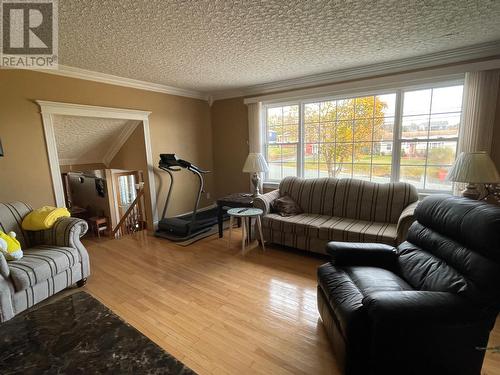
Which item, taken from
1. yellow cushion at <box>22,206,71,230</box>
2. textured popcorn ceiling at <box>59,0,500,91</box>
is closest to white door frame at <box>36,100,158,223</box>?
textured popcorn ceiling at <box>59,0,500,91</box>

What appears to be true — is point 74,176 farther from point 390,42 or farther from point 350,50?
point 390,42

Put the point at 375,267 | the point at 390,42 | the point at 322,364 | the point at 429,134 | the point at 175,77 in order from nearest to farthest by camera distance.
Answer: the point at 322,364
the point at 375,267
the point at 390,42
the point at 429,134
the point at 175,77

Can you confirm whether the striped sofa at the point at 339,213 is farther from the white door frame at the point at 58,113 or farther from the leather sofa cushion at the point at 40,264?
the white door frame at the point at 58,113

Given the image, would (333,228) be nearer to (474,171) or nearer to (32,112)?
(474,171)

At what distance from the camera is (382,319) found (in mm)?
1255

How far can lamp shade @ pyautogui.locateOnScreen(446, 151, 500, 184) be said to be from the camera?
2221 mm

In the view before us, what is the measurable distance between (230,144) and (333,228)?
2.69 meters

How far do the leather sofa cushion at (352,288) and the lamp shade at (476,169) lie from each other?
1255 millimetres

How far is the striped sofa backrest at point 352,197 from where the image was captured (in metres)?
3.02

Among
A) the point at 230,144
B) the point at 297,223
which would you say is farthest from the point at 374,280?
the point at 230,144

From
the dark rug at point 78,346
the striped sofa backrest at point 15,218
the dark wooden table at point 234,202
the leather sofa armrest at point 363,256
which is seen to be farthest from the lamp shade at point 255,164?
the dark rug at point 78,346

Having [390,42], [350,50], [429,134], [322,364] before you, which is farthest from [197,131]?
[322,364]

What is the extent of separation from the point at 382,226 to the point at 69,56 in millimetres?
3858

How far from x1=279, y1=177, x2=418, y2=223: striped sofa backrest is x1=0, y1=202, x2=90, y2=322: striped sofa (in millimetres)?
2618
